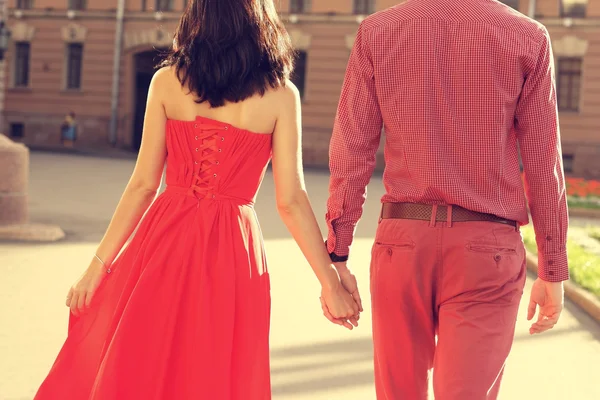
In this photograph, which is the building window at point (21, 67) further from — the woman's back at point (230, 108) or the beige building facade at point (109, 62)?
the woman's back at point (230, 108)

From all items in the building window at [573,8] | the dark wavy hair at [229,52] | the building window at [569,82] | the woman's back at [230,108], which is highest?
the building window at [573,8]

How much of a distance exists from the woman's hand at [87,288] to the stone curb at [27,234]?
338 inches

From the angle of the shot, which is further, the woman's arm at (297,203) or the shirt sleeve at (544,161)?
the woman's arm at (297,203)

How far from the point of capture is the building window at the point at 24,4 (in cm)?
4172

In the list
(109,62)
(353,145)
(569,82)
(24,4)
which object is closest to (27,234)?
(353,145)

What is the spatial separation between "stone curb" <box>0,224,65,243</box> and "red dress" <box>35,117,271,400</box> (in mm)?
8657

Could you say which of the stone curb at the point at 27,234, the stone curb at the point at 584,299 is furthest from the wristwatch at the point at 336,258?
the stone curb at the point at 27,234

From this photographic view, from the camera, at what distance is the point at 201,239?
12.4 ft

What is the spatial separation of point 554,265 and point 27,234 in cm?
937

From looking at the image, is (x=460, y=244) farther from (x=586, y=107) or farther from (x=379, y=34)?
(x=586, y=107)

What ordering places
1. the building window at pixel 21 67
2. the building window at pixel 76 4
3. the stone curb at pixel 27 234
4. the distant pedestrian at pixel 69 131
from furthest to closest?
1. the building window at pixel 21 67
2. the building window at pixel 76 4
3. the distant pedestrian at pixel 69 131
4. the stone curb at pixel 27 234

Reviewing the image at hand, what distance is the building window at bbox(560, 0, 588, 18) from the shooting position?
3488 centimetres

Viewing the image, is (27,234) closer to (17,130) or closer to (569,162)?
(569,162)

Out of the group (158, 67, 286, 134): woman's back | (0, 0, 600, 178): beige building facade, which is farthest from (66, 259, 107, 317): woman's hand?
(0, 0, 600, 178): beige building facade
